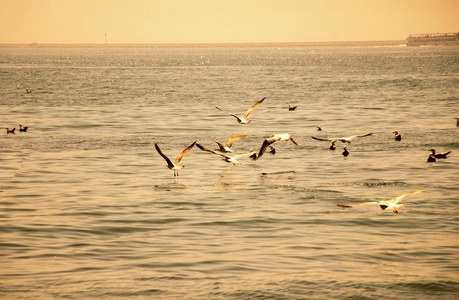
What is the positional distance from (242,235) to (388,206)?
4.11 meters

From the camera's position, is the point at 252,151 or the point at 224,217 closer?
the point at 224,217

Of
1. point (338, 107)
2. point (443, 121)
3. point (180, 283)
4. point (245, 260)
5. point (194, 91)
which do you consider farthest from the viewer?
point (194, 91)

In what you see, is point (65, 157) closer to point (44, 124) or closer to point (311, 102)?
point (44, 124)

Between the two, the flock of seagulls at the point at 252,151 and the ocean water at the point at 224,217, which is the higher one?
the flock of seagulls at the point at 252,151

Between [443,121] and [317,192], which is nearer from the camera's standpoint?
[317,192]

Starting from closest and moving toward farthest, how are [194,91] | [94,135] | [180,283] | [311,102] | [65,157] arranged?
[180,283], [65,157], [94,135], [311,102], [194,91]

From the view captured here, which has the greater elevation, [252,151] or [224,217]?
[252,151]

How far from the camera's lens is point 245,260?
16047 mm

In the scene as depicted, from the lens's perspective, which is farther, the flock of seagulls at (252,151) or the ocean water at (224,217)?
the flock of seagulls at (252,151)

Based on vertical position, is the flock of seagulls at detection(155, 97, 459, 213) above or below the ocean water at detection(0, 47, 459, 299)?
above

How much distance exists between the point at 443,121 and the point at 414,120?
2178mm

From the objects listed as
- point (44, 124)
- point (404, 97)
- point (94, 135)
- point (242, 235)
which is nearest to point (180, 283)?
point (242, 235)

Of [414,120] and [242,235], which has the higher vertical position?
[414,120]

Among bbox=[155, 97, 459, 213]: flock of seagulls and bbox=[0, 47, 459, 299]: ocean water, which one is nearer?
bbox=[0, 47, 459, 299]: ocean water
